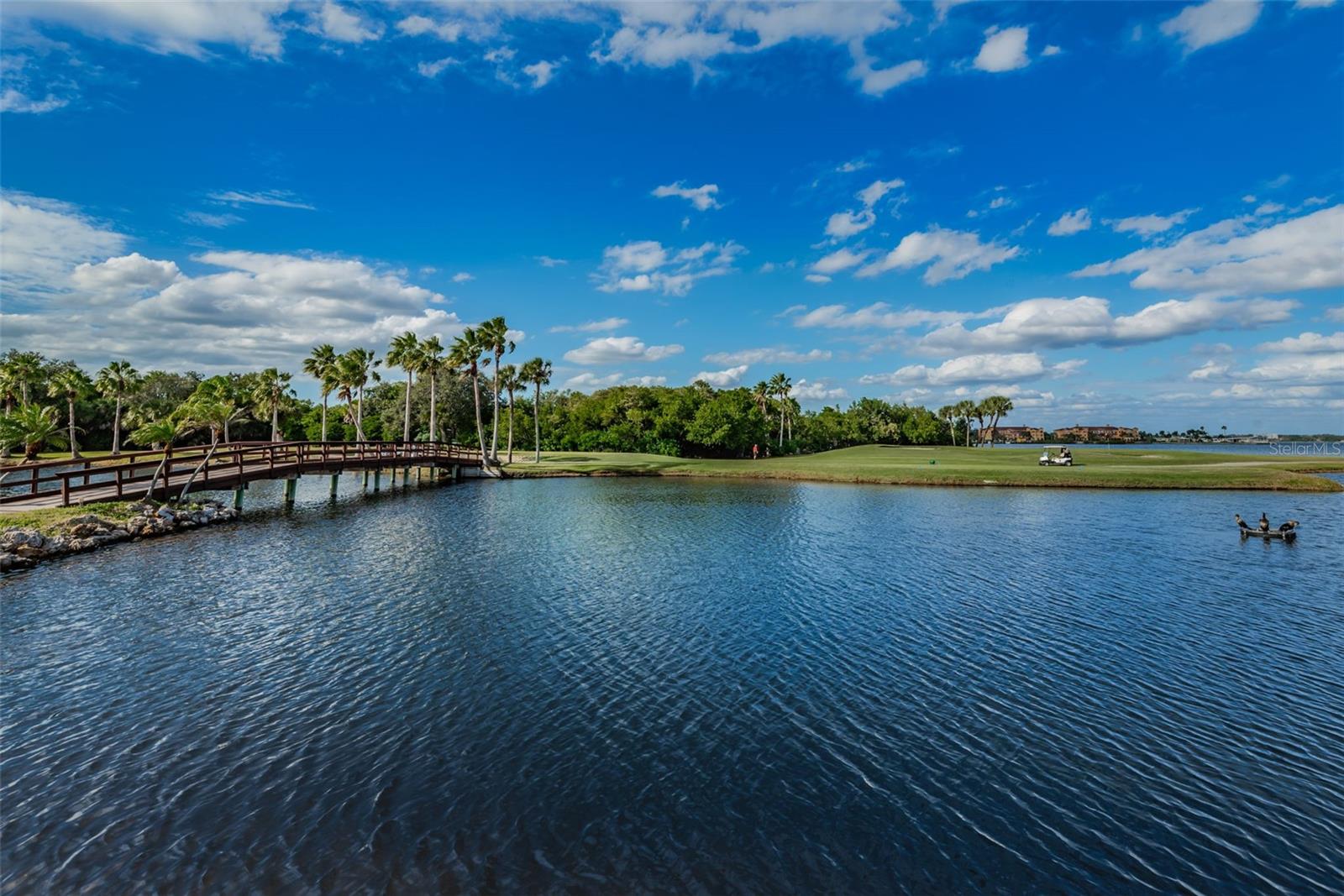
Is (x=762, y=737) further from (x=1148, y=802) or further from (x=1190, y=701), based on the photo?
(x=1190, y=701)

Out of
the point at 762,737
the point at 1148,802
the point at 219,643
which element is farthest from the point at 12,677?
the point at 1148,802

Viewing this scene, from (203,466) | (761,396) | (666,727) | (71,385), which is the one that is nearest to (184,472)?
(203,466)

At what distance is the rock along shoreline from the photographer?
22688mm

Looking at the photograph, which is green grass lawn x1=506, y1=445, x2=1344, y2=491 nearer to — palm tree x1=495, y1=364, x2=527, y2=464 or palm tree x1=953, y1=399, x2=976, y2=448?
palm tree x1=495, y1=364, x2=527, y2=464

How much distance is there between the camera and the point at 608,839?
28.6 feet

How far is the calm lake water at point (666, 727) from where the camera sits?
8344 millimetres

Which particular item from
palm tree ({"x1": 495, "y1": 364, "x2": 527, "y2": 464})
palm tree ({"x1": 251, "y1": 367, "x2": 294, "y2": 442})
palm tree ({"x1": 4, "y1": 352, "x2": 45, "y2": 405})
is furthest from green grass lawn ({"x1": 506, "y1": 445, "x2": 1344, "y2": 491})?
palm tree ({"x1": 4, "y1": 352, "x2": 45, "y2": 405})

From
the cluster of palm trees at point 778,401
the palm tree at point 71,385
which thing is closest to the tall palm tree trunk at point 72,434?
the palm tree at point 71,385

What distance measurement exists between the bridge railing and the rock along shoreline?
2.32 metres

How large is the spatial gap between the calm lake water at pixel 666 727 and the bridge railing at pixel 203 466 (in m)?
9.84

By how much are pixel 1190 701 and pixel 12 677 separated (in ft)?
80.7

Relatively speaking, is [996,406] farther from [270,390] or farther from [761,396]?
[270,390]

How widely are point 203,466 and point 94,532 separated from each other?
31.0ft

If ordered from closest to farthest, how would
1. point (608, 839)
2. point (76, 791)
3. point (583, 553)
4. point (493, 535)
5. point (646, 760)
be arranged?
point (608, 839) < point (76, 791) < point (646, 760) < point (583, 553) < point (493, 535)
